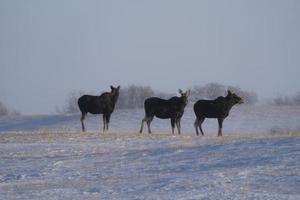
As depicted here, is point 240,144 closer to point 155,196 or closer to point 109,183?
point 109,183

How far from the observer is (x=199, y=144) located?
25578 mm

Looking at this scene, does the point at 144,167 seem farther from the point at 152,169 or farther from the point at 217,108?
the point at 217,108

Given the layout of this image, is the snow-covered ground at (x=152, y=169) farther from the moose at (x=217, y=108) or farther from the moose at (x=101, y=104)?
the moose at (x=101, y=104)

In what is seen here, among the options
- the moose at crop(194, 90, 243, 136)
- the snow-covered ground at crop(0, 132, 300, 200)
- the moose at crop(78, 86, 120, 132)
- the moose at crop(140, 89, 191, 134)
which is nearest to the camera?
the snow-covered ground at crop(0, 132, 300, 200)

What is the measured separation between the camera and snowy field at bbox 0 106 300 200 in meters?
15.9

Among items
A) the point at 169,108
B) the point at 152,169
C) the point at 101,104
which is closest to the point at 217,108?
the point at 169,108

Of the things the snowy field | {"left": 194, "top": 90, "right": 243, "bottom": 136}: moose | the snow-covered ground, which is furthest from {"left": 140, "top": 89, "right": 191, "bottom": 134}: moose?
the snow-covered ground

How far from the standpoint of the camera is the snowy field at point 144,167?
15.9 m

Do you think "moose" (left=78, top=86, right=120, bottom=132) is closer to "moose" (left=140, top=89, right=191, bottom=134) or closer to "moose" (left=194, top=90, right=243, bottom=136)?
"moose" (left=140, top=89, right=191, bottom=134)

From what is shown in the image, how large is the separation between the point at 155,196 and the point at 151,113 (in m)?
21.8

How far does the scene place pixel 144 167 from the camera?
20.1 metres

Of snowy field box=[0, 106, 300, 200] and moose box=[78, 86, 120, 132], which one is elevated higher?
moose box=[78, 86, 120, 132]

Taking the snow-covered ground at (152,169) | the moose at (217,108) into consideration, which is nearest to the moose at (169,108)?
the moose at (217,108)

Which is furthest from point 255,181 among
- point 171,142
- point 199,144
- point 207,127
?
point 207,127
